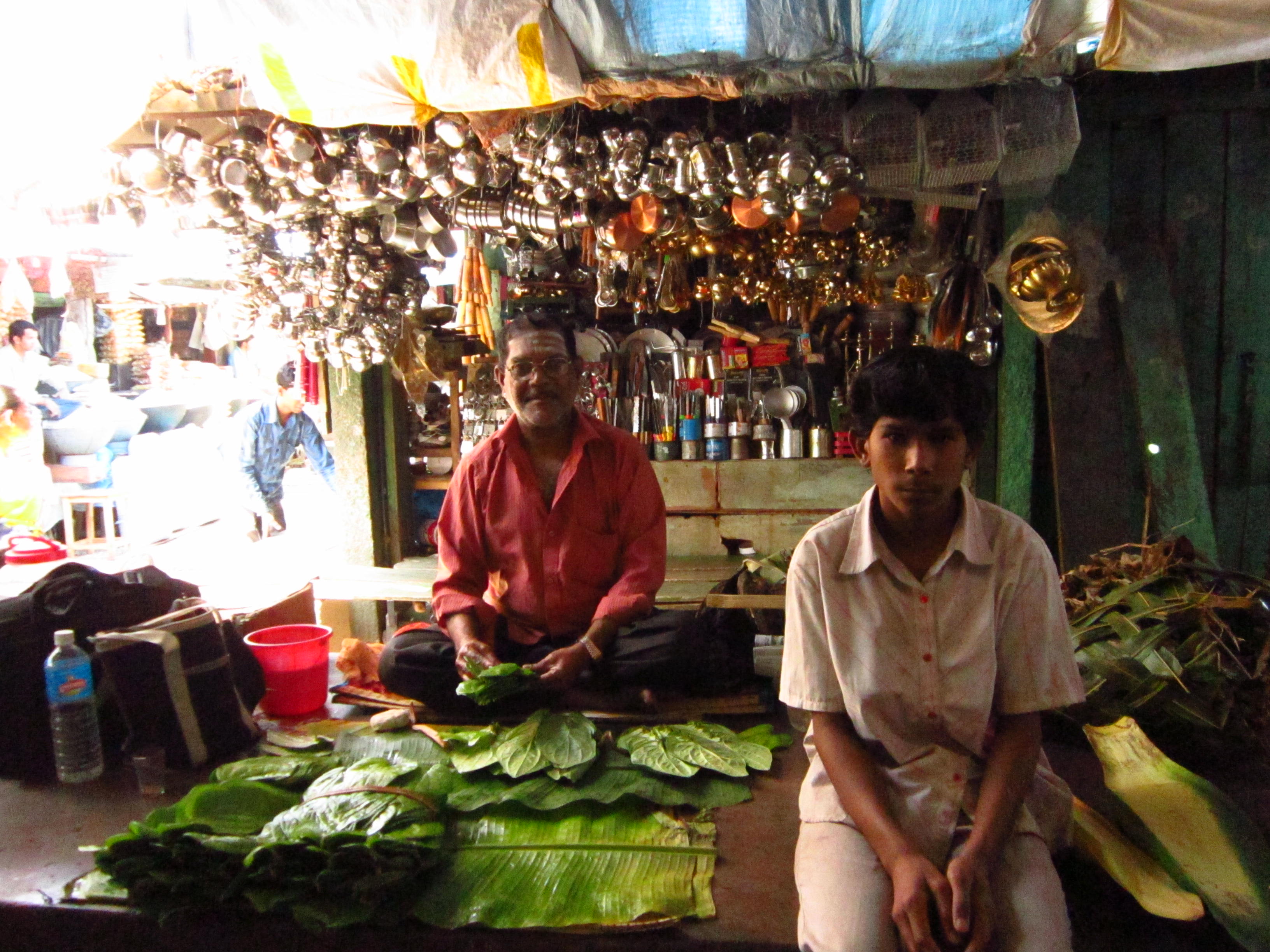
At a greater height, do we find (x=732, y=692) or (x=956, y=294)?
(x=956, y=294)

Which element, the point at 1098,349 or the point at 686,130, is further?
the point at 1098,349

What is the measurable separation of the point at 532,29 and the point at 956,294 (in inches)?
93.9

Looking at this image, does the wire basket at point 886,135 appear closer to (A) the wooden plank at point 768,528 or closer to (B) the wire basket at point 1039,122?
(B) the wire basket at point 1039,122

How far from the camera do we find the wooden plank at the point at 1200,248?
10.6 ft

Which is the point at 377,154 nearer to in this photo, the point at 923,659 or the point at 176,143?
the point at 176,143

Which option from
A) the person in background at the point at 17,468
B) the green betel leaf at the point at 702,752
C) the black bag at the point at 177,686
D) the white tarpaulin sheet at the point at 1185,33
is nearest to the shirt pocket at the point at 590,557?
the green betel leaf at the point at 702,752

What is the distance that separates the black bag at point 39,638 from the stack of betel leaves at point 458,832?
24.6 inches

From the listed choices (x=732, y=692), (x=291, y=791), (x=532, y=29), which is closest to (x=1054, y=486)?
(x=732, y=692)

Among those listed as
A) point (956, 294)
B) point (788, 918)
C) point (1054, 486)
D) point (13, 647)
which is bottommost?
point (788, 918)

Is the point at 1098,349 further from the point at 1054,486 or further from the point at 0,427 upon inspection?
the point at 0,427

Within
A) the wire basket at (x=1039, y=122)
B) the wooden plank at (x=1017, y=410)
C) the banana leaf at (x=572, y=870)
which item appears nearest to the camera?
the banana leaf at (x=572, y=870)

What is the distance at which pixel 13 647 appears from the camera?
93.4 inches

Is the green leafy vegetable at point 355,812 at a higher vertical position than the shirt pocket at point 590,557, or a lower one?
lower

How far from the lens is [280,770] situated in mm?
2221
